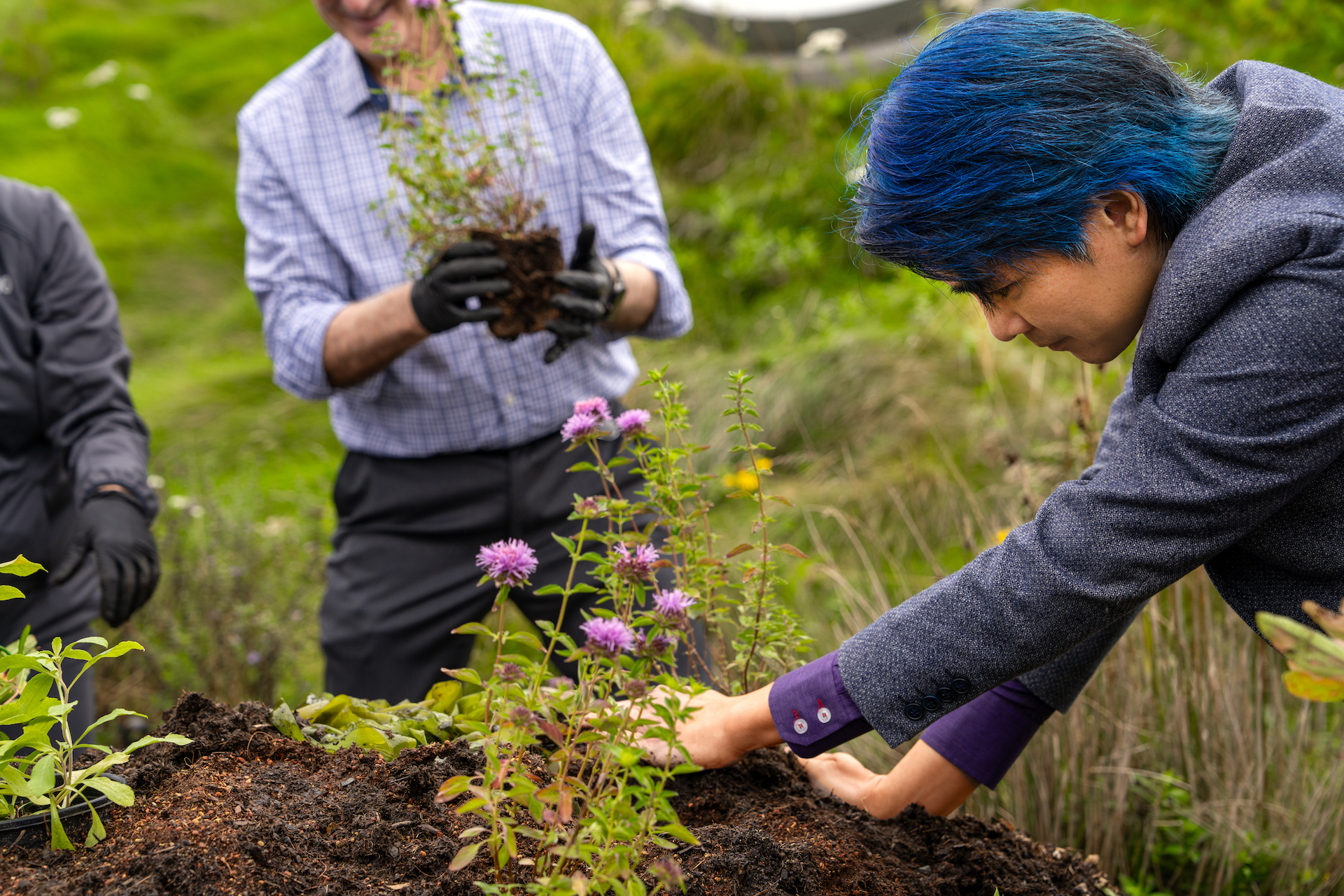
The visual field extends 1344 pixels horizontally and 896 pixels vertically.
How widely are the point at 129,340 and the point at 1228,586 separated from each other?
7162mm

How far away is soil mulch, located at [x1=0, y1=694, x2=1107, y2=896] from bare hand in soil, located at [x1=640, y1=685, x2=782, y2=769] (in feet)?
0.34

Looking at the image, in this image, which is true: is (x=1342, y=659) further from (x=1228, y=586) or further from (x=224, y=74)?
(x=224, y=74)

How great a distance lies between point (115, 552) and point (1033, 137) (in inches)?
88.1

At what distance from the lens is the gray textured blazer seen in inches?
44.3

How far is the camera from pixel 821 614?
3117 millimetres

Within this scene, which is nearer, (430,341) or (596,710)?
(596,710)

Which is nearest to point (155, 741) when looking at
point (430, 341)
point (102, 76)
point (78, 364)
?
point (430, 341)

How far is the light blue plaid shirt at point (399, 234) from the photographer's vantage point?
2.58 meters

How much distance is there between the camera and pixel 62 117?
7809 millimetres

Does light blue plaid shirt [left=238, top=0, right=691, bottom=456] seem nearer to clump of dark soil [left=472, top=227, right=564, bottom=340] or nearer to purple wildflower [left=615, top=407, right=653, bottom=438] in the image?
clump of dark soil [left=472, top=227, right=564, bottom=340]

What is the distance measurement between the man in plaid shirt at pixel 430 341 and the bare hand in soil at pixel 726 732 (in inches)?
43.0

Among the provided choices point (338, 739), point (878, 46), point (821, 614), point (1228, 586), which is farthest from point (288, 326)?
point (878, 46)

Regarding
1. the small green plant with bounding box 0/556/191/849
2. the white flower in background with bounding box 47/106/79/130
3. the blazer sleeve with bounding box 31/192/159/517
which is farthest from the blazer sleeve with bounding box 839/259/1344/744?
the white flower in background with bounding box 47/106/79/130

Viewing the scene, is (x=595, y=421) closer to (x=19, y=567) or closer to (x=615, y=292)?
(x=19, y=567)
